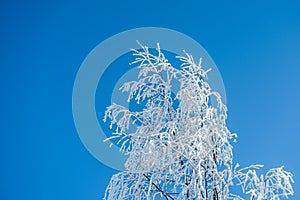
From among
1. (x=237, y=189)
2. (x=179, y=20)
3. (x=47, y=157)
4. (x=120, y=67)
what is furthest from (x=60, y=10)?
(x=237, y=189)

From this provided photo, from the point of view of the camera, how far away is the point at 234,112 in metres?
2.20

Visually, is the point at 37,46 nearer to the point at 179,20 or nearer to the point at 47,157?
the point at 47,157

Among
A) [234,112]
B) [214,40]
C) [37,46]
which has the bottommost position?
[234,112]

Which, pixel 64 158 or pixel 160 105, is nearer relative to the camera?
pixel 160 105

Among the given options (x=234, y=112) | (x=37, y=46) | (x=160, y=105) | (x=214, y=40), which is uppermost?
(x=214, y=40)

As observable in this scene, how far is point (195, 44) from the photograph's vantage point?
2.23 m

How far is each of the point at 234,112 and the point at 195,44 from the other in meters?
0.43

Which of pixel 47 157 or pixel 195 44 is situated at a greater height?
pixel 195 44

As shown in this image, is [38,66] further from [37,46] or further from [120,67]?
A: [120,67]

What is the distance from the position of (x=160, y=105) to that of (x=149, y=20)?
0.92 metres

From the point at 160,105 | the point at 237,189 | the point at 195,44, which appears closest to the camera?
the point at 160,105

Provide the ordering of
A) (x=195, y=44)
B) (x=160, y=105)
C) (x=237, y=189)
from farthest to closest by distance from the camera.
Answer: (x=195, y=44), (x=237, y=189), (x=160, y=105)

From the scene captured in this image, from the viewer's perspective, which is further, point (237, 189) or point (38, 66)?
point (38, 66)

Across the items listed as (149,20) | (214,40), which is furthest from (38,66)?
(214,40)
